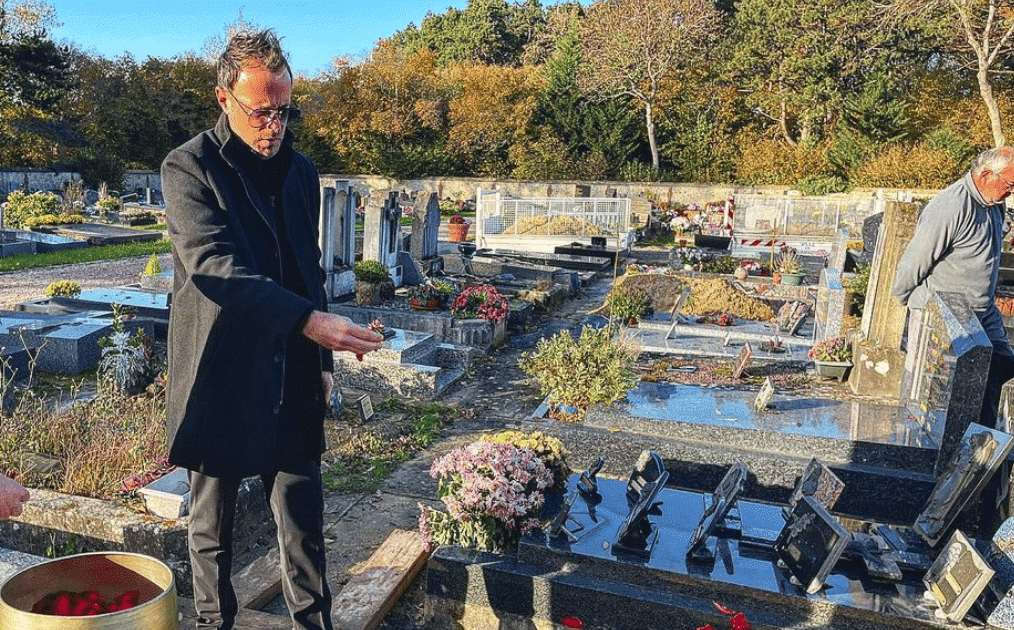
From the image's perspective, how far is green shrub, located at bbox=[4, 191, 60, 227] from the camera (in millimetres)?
20156

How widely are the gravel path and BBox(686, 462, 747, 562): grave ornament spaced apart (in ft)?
34.7

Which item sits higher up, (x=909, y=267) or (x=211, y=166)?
(x=211, y=166)

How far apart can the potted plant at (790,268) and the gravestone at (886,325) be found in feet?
19.6

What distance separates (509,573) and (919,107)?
36.1 metres

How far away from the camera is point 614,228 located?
21.7 meters

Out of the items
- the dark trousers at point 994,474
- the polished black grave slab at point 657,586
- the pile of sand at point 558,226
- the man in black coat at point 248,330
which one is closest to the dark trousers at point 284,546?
the man in black coat at point 248,330

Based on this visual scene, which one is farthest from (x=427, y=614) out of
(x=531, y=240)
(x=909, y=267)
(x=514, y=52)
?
(x=514, y=52)

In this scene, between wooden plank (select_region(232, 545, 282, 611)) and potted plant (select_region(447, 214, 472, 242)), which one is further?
potted plant (select_region(447, 214, 472, 242))

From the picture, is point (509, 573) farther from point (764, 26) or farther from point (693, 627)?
point (764, 26)

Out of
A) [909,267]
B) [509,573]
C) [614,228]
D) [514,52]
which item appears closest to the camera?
[509,573]

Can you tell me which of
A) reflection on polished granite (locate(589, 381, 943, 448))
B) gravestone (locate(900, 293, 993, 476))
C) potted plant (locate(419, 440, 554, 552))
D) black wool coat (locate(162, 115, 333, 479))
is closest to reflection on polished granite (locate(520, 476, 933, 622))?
potted plant (locate(419, 440, 554, 552))

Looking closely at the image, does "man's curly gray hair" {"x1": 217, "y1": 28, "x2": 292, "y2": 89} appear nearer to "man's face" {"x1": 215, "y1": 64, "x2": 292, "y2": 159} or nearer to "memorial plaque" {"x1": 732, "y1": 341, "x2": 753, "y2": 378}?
"man's face" {"x1": 215, "y1": 64, "x2": 292, "y2": 159}

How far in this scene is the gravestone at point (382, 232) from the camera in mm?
12156

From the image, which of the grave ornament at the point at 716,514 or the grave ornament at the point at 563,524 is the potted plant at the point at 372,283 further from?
the grave ornament at the point at 716,514
